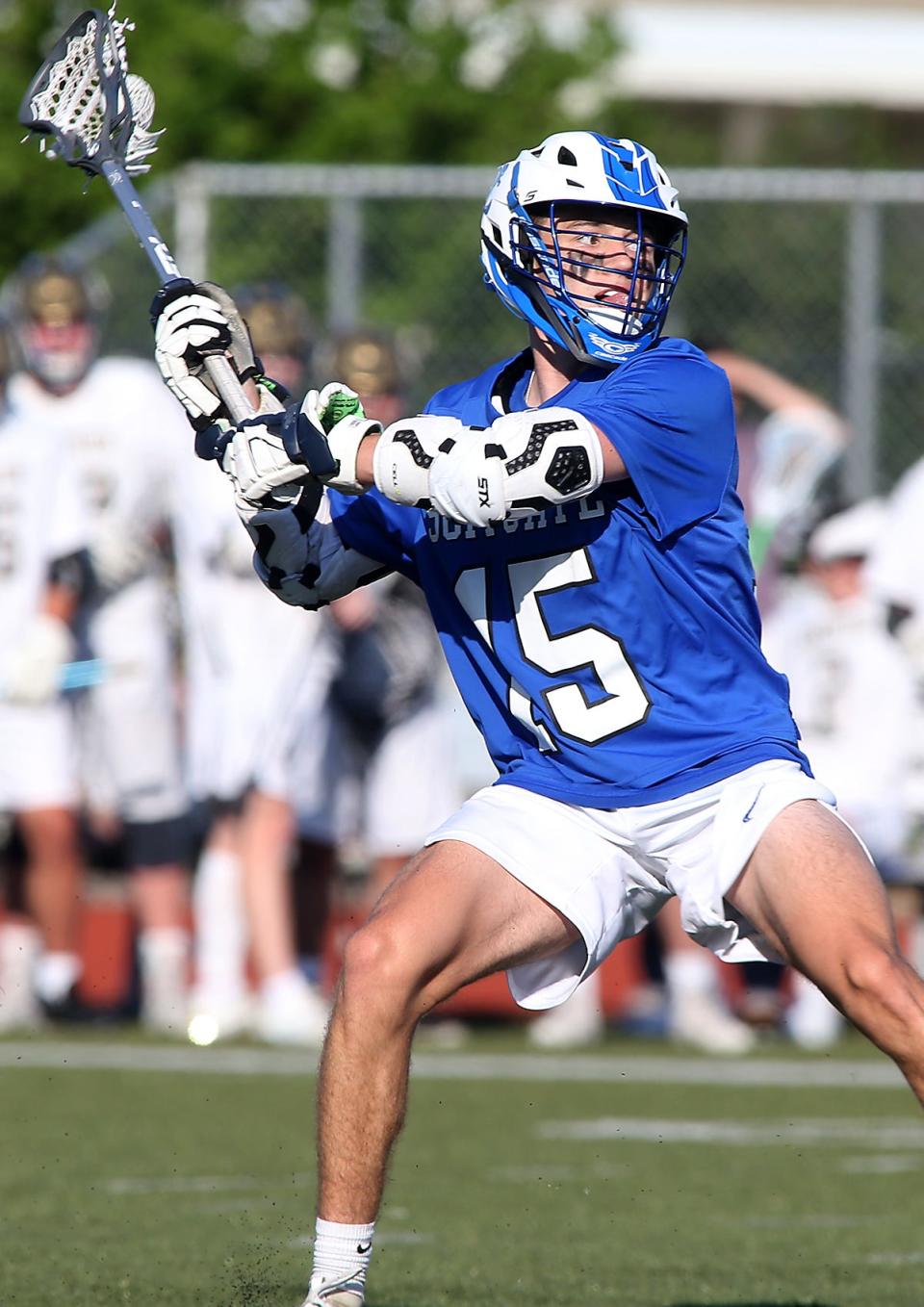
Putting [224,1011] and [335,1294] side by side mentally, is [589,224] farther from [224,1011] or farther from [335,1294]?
[224,1011]

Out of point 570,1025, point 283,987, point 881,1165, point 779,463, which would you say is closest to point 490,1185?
point 881,1165

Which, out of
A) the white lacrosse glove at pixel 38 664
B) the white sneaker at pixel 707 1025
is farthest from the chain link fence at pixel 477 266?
the white sneaker at pixel 707 1025

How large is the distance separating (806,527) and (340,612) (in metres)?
1.85

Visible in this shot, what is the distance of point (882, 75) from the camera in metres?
33.0

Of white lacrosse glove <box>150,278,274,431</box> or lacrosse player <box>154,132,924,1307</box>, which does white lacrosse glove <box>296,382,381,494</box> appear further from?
white lacrosse glove <box>150,278,274,431</box>

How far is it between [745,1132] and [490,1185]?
113cm

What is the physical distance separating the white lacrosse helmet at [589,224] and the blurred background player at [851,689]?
522cm

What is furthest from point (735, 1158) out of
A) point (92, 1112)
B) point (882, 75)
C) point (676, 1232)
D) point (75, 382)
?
point (882, 75)

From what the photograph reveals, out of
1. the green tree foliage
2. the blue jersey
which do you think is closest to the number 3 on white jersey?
the blue jersey

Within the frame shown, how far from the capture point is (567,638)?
449 cm

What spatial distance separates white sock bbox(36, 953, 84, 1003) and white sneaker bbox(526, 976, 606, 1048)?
5.73 feet

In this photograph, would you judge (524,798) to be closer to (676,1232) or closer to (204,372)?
(204,372)

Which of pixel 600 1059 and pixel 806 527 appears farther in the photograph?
pixel 806 527

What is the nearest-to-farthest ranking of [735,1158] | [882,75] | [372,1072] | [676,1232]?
[372,1072] → [676,1232] → [735,1158] → [882,75]
